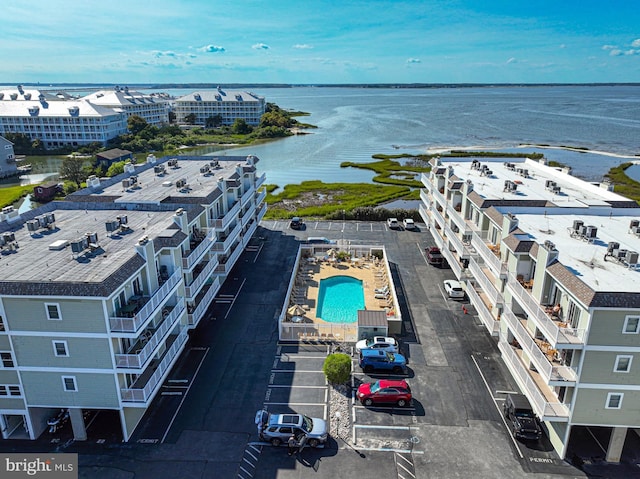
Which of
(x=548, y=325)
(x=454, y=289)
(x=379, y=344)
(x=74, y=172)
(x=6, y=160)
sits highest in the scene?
(x=548, y=325)

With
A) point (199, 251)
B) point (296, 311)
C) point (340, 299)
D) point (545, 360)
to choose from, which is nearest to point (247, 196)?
point (340, 299)

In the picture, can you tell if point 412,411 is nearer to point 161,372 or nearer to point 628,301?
point 628,301

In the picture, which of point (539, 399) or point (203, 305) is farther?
point (203, 305)

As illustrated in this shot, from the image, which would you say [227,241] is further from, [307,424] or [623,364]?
[623,364]

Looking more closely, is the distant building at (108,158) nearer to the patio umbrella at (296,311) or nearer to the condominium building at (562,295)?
the patio umbrella at (296,311)

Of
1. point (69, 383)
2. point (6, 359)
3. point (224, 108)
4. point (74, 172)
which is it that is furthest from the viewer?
point (224, 108)

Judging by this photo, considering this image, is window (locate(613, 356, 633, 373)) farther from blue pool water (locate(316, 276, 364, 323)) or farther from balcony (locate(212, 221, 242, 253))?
balcony (locate(212, 221, 242, 253))

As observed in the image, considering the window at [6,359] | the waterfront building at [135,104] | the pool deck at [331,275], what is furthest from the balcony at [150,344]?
the waterfront building at [135,104]

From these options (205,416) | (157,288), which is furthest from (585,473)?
(157,288)
